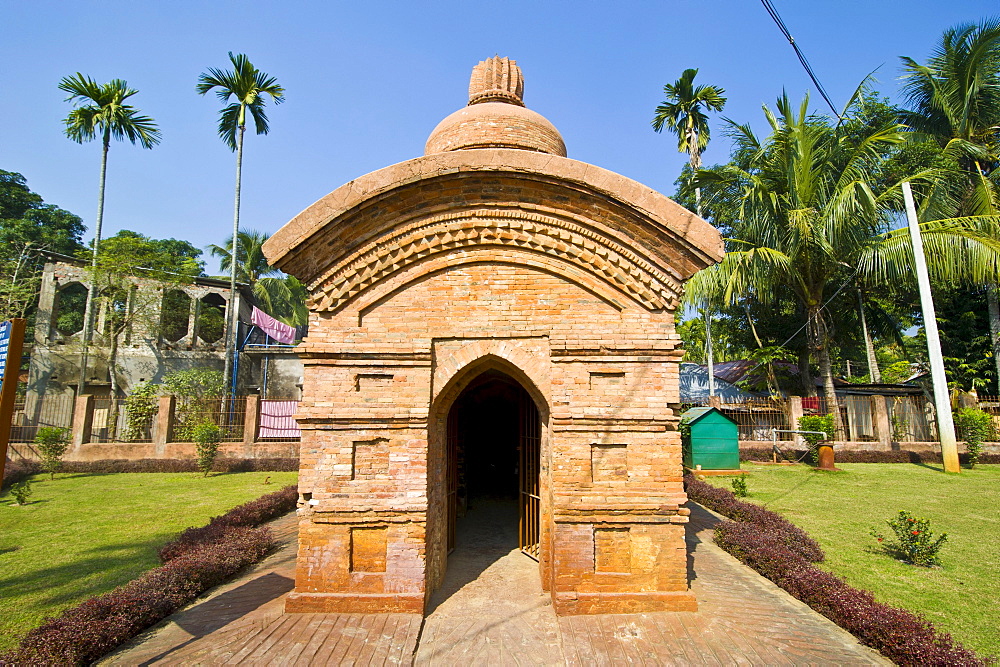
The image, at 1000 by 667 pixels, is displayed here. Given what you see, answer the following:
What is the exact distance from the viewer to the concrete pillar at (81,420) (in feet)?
55.8

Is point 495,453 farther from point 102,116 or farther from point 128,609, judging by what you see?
point 102,116

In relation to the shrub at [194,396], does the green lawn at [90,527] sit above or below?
below

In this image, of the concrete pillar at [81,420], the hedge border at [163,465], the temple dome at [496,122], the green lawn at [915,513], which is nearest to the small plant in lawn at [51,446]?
the hedge border at [163,465]

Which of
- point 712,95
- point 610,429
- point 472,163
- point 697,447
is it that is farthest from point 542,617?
point 712,95

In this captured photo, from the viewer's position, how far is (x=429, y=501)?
6.03 metres

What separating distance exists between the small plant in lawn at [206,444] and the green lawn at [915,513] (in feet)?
47.4

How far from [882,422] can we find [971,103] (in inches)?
512

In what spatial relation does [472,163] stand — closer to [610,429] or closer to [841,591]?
[610,429]

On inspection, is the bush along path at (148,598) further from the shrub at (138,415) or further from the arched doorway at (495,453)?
the shrub at (138,415)

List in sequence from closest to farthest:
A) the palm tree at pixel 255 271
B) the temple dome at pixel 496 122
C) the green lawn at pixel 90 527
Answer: the green lawn at pixel 90 527
the temple dome at pixel 496 122
the palm tree at pixel 255 271

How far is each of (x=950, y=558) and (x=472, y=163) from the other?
29.1ft

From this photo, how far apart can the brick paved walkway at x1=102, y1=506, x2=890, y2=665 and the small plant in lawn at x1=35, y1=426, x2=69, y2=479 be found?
12691 millimetres

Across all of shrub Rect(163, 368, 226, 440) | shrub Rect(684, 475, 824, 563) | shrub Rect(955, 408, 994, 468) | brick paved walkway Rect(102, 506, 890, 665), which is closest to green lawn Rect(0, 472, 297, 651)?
brick paved walkway Rect(102, 506, 890, 665)

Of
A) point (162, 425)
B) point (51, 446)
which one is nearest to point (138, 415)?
point (162, 425)
